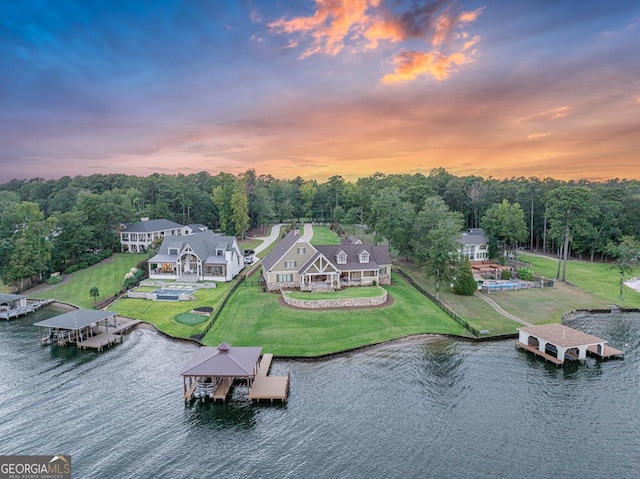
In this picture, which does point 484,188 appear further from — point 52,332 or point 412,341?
point 52,332

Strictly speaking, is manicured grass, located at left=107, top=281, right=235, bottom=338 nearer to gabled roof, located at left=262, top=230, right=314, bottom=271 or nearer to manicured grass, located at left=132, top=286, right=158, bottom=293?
manicured grass, located at left=132, top=286, right=158, bottom=293

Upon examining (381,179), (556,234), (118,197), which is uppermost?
(381,179)

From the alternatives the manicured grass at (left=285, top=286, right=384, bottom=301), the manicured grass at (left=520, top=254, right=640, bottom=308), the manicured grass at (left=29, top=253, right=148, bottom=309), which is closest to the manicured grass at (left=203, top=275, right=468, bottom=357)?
the manicured grass at (left=285, top=286, right=384, bottom=301)

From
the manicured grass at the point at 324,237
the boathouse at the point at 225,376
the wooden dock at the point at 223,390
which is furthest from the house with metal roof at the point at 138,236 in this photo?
the wooden dock at the point at 223,390

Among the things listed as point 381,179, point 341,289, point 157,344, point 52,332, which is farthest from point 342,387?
point 381,179

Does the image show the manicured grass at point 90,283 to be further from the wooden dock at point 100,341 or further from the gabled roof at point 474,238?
the gabled roof at point 474,238
